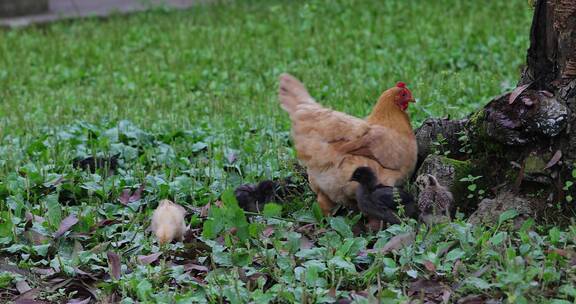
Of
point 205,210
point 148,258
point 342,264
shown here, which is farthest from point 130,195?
point 342,264

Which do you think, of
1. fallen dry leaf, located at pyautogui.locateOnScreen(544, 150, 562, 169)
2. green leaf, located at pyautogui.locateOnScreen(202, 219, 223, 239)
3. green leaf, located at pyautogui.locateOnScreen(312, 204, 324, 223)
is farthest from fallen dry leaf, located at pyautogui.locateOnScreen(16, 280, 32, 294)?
fallen dry leaf, located at pyautogui.locateOnScreen(544, 150, 562, 169)

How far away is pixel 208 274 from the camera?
4.59 m

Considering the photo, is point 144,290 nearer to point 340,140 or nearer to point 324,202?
point 324,202

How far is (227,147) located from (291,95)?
3.68 ft

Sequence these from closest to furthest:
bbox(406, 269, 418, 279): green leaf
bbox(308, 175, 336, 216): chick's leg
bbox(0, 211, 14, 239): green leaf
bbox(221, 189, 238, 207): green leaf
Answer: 1. bbox(406, 269, 418, 279): green leaf
2. bbox(221, 189, 238, 207): green leaf
3. bbox(0, 211, 14, 239): green leaf
4. bbox(308, 175, 336, 216): chick's leg

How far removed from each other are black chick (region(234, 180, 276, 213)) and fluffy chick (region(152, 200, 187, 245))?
371 millimetres

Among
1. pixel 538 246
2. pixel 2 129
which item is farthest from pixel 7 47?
pixel 538 246

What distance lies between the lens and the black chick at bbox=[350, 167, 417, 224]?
4.99 metres

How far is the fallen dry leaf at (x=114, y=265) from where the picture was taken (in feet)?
15.2

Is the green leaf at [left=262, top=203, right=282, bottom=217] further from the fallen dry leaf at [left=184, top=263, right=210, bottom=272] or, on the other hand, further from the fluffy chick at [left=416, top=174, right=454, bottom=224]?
the fluffy chick at [left=416, top=174, right=454, bottom=224]

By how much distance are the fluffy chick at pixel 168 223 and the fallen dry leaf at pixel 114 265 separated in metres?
0.32

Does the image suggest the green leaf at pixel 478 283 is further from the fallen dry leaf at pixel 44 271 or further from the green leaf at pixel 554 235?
the fallen dry leaf at pixel 44 271

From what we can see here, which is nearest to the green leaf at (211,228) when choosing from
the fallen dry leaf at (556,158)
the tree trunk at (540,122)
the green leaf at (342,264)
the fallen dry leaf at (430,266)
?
the green leaf at (342,264)

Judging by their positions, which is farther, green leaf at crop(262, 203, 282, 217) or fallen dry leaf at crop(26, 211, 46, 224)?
fallen dry leaf at crop(26, 211, 46, 224)
